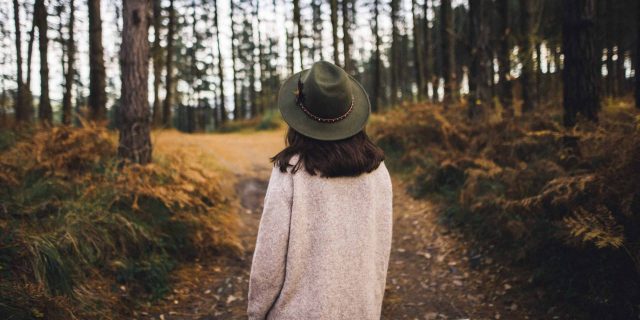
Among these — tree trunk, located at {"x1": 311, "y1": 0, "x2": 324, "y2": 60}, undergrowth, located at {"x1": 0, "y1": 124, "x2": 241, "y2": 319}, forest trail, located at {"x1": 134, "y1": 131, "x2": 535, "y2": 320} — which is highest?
tree trunk, located at {"x1": 311, "y1": 0, "x2": 324, "y2": 60}

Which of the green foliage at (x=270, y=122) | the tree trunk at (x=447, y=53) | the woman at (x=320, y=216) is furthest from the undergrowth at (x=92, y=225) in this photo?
the green foliage at (x=270, y=122)

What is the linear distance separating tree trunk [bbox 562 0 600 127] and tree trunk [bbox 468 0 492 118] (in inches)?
114

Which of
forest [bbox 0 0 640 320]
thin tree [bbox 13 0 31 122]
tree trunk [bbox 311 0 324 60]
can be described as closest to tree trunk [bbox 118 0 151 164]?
forest [bbox 0 0 640 320]

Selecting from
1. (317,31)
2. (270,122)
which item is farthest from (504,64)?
(317,31)

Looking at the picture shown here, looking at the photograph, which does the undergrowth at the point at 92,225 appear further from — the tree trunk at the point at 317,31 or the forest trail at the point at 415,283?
the tree trunk at the point at 317,31

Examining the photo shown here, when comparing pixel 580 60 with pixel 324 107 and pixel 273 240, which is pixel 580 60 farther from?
pixel 273 240

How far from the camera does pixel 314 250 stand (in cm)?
186

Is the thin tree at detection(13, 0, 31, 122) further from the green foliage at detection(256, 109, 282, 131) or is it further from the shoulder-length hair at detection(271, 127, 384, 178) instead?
the shoulder-length hair at detection(271, 127, 384, 178)

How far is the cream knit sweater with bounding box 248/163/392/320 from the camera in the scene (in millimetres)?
1783

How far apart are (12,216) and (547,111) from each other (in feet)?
29.1

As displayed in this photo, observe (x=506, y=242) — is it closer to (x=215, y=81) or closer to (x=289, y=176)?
(x=289, y=176)

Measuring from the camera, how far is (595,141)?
15.8 feet

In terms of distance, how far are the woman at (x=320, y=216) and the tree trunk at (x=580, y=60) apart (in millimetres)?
4850

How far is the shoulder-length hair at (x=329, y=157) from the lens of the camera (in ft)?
6.00
